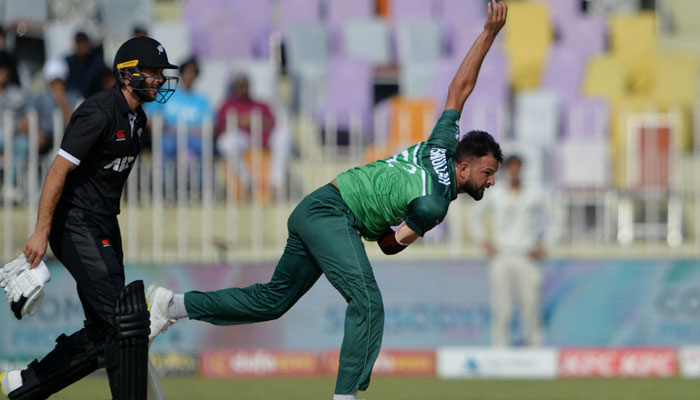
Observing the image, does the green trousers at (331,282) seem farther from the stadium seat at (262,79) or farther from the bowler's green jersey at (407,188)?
the stadium seat at (262,79)

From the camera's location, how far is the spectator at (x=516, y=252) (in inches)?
469

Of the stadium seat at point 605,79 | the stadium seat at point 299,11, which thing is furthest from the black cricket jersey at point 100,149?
the stadium seat at point 299,11

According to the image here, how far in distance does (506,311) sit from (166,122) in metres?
4.10

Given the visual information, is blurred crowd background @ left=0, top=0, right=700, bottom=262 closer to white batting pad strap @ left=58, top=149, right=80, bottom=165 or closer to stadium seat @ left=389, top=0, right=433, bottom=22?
stadium seat @ left=389, top=0, right=433, bottom=22

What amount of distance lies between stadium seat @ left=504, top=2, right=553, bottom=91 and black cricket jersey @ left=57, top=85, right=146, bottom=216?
9.97m

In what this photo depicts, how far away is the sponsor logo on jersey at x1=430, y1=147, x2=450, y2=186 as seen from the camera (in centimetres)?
630

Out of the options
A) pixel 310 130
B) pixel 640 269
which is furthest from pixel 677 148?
pixel 310 130

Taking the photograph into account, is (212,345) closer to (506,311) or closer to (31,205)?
(31,205)

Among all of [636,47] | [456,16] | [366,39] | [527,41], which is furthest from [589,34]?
[366,39]

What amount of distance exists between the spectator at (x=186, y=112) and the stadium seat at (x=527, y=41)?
4.91 m

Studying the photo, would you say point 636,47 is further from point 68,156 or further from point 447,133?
point 68,156

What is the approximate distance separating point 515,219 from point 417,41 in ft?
15.8

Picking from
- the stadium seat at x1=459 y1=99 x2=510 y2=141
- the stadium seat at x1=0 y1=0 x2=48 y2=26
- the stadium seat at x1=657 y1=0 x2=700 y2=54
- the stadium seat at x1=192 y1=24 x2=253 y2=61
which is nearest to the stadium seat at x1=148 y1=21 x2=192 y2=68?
the stadium seat at x1=192 y1=24 x2=253 y2=61

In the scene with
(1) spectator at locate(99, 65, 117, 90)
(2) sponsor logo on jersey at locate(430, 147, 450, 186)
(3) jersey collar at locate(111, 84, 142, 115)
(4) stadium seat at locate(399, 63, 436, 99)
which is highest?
(4) stadium seat at locate(399, 63, 436, 99)
